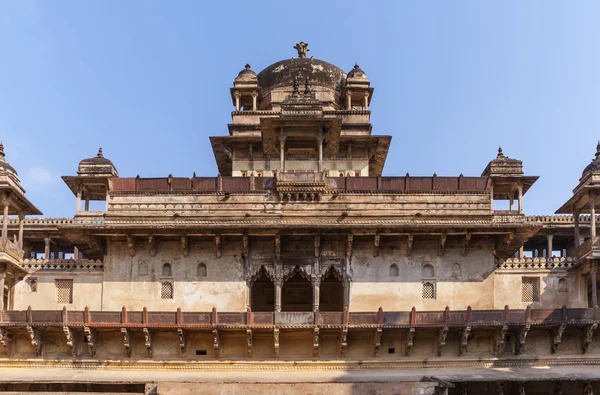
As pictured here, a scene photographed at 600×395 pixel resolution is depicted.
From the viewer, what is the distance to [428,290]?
92.2 feet

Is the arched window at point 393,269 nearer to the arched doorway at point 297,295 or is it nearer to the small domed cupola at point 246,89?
the arched doorway at point 297,295

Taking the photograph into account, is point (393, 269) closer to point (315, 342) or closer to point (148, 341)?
point (315, 342)

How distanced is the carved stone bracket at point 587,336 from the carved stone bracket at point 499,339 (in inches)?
99.5

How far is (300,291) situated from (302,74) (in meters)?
10.8

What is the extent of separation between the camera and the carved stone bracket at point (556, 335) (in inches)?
1045

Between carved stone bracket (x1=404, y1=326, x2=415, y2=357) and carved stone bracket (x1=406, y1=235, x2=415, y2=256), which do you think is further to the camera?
carved stone bracket (x1=406, y1=235, x2=415, y2=256)

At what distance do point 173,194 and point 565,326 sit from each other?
13.3 metres

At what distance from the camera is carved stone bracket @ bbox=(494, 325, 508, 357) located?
1040 inches

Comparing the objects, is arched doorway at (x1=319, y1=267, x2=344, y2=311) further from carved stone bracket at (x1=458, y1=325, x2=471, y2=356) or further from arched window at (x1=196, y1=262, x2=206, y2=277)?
carved stone bracket at (x1=458, y1=325, x2=471, y2=356)

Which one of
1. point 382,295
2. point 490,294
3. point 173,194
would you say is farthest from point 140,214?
point 490,294

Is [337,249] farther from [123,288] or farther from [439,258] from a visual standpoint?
[123,288]

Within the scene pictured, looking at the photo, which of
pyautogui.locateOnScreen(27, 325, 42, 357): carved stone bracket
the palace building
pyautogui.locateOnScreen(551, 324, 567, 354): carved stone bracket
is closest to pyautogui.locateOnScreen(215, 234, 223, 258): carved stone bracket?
the palace building

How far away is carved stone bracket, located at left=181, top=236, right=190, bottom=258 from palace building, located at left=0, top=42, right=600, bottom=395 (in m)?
0.07

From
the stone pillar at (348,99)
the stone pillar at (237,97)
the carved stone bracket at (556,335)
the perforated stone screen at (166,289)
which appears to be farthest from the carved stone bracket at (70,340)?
the stone pillar at (348,99)
